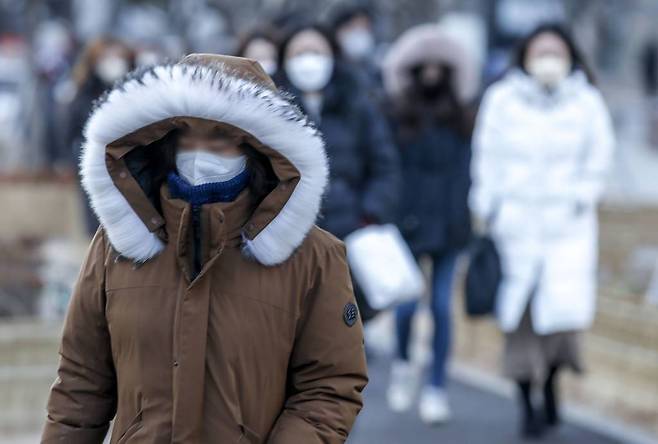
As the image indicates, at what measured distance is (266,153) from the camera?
3291mm

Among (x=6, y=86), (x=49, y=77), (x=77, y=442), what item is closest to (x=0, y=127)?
(x=6, y=86)

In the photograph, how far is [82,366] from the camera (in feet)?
11.0

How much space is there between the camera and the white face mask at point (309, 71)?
6191 mm

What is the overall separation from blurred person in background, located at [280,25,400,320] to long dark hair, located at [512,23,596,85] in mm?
893

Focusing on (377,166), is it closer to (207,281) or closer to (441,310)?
(441,310)

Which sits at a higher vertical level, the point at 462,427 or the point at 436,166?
the point at 436,166

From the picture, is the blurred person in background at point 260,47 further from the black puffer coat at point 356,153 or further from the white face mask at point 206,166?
the white face mask at point 206,166

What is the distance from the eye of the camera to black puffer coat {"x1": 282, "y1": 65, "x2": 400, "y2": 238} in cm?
630

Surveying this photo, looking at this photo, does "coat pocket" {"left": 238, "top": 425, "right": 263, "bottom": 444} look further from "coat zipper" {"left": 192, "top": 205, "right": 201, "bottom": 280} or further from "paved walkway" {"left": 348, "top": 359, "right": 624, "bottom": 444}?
"paved walkway" {"left": 348, "top": 359, "right": 624, "bottom": 444}

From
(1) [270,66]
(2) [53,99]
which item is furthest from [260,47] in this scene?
(2) [53,99]

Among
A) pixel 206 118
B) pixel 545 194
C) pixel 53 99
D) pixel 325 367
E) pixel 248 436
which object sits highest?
pixel 206 118

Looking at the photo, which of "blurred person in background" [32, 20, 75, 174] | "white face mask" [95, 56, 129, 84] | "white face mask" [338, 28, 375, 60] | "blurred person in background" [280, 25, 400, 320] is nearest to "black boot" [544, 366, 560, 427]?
"blurred person in background" [280, 25, 400, 320]

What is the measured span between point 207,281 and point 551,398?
13.6 feet

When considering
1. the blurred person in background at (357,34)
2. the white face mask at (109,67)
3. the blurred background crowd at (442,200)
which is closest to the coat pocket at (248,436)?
the blurred background crowd at (442,200)
